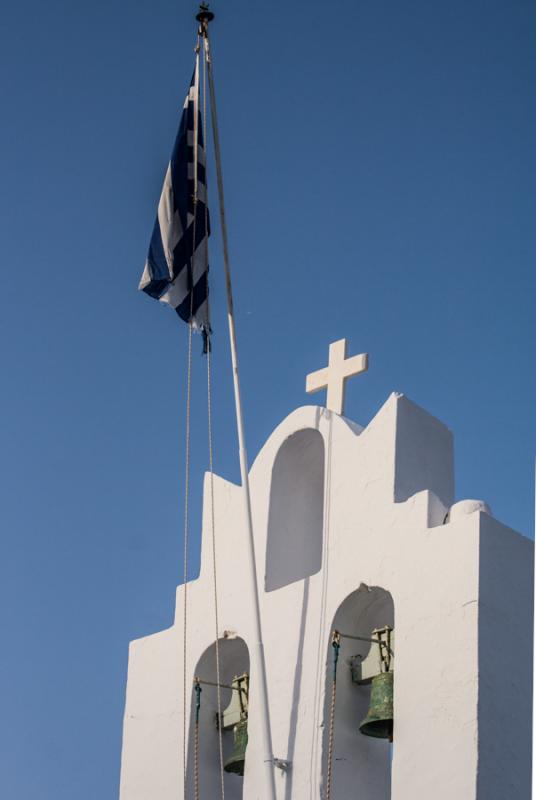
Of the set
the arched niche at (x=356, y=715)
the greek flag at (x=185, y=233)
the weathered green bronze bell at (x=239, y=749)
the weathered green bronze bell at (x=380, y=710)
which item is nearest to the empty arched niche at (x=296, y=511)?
the arched niche at (x=356, y=715)

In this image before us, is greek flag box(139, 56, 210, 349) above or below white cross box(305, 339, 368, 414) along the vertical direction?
above

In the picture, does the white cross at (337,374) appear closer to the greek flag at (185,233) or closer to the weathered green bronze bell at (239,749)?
the greek flag at (185,233)

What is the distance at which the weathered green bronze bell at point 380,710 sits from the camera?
1347 cm

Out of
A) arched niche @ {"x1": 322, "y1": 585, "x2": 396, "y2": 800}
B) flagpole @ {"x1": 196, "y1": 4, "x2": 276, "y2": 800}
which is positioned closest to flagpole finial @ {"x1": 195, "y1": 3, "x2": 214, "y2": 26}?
flagpole @ {"x1": 196, "y1": 4, "x2": 276, "y2": 800}

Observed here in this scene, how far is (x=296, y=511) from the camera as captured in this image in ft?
50.8

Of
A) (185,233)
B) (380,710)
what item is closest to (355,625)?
(380,710)

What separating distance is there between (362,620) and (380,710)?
39.3 inches

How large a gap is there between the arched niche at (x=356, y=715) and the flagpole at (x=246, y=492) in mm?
454

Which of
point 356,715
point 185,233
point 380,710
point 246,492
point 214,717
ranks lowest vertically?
point 380,710

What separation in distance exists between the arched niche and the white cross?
1825 mm

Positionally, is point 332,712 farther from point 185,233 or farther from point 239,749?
point 185,233

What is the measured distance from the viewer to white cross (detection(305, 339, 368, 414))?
15.1 m

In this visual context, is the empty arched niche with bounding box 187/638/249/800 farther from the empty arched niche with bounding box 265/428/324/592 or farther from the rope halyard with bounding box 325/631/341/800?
the rope halyard with bounding box 325/631/341/800

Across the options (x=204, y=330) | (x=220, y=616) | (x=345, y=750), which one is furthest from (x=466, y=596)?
(x=204, y=330)
